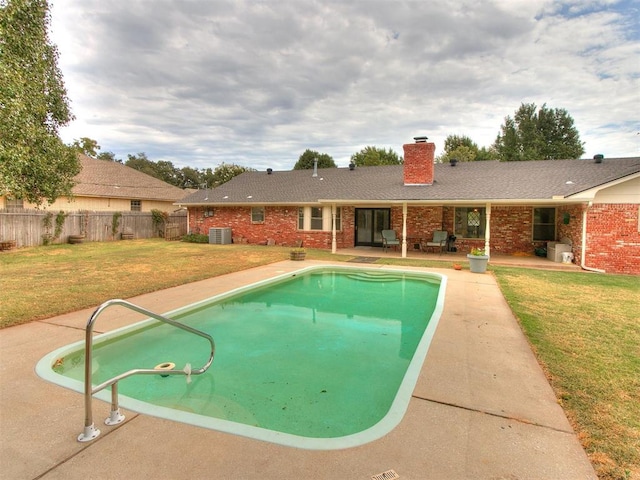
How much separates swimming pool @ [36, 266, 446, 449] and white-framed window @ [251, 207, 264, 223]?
34.8 ft

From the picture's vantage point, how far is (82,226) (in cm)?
1844

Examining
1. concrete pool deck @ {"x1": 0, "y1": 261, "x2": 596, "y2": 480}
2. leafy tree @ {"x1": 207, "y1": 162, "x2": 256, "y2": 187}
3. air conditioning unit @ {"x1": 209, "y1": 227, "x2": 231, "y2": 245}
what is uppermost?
leafy tree @ {"x1": 207, "y1": 162, "x2": 256, "y2": 187}

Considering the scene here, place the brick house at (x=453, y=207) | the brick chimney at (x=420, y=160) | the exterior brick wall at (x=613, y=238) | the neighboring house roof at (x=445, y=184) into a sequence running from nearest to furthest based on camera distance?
the exterior brick wall at (x=613, y=238)
the brick house at (x=453, y=207)
the neighboring house roof at (x=445, y=184)
the brick chimney at (x=420, y=160)

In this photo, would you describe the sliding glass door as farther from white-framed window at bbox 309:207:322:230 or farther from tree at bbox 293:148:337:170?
tree at bbox 293:148:337:170

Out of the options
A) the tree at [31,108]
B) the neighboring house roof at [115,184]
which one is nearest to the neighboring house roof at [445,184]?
the neighboring house roof at [115,184]

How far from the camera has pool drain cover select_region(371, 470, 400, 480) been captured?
219 centimetres

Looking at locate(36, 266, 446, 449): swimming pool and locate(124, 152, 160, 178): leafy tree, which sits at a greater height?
locate(124, 152, 160, 178): leafy tree

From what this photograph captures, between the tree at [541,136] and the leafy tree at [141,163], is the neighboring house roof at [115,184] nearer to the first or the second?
the leafy tree at [141,163]

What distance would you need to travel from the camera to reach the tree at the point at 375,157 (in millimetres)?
41322

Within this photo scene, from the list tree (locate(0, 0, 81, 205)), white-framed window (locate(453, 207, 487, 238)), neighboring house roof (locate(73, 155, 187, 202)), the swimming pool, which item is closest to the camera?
the swimming pool

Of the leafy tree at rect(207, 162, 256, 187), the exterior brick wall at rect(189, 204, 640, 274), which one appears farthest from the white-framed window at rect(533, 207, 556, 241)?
the leafy tree at rect(207, 162, 256, 187)

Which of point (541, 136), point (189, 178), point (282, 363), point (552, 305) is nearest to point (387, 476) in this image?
point (282, 363)

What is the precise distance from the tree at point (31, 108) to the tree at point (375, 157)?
32805 millimetres

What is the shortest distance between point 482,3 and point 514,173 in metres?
8.02
